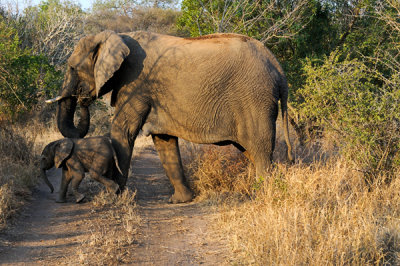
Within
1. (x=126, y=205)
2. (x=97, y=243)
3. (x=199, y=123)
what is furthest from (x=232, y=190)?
(x=97, y=243)

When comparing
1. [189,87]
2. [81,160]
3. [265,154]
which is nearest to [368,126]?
[265,154]

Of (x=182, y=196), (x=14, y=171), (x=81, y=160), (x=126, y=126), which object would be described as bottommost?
(x=182, y=196)

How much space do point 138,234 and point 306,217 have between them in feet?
6.41

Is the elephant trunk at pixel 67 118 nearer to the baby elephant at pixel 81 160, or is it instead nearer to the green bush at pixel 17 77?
the baby elephant at pixel 81 160

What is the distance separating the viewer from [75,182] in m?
6.44

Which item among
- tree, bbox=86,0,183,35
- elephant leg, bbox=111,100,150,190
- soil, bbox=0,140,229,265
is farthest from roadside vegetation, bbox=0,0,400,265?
tree, bbox=86,0,183,35

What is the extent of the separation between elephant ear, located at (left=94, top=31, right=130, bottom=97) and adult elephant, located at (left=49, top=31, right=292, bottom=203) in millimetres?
14

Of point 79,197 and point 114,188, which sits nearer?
point 79,197

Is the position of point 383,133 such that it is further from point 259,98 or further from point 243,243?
point 243,243

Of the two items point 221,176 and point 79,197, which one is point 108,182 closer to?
point 79,197

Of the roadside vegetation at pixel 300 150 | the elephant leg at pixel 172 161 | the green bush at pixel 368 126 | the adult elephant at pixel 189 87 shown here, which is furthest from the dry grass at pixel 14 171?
the green bush at pixel 368 126

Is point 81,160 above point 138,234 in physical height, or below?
above

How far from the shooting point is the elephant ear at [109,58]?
6.43m

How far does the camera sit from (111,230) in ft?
17.2
